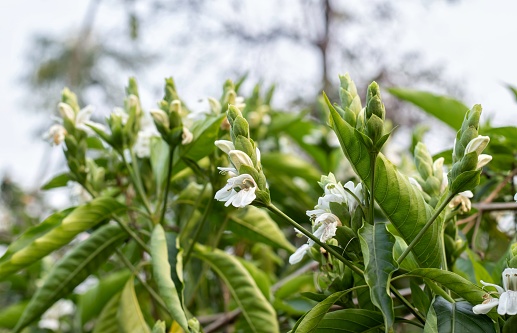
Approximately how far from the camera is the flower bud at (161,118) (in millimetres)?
874

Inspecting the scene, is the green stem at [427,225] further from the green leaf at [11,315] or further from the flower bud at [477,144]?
the green leaf at [11,315]

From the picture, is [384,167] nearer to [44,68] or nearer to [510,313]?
[510,313]

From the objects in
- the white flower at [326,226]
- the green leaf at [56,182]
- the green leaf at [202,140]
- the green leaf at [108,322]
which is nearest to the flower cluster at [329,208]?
the white flower at [326,226]

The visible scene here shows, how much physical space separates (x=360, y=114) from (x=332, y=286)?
18cm

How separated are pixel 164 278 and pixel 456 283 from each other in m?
0.35

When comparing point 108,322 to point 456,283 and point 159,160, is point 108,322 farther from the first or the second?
point 456,283

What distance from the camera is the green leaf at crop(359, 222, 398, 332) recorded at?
52 centimetres

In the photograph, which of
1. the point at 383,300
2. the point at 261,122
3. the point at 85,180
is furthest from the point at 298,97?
the point at 383,300

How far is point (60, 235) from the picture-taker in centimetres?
94

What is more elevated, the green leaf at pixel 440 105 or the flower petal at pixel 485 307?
the flower petal at pixel 485 307

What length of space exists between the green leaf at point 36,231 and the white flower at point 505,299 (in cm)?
71

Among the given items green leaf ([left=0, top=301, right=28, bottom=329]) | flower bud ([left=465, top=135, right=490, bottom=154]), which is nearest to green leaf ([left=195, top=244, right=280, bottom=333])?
flower bud ([left=465, top=135, right=490, bottom=154])

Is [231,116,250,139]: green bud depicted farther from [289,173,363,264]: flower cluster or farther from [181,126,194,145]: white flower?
[181,126,194,145]: white flower

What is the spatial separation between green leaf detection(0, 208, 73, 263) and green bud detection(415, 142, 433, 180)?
0.58 meters
